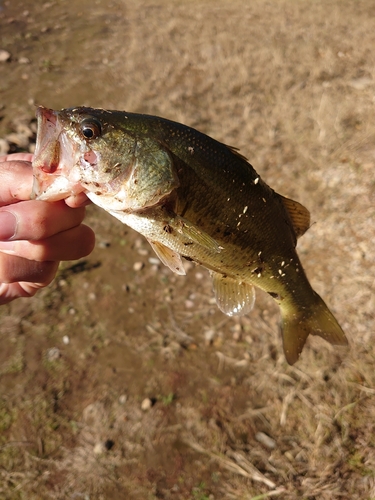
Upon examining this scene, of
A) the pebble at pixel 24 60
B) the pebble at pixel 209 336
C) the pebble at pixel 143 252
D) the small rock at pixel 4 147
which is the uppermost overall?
the pebble at pixel 24 60

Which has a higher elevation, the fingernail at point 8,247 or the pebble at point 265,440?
the fingernail at point 8,247

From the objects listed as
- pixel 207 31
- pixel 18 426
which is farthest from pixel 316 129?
pixel 18 426

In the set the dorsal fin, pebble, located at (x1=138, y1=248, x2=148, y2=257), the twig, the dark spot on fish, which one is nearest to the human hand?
the dark spot on fish

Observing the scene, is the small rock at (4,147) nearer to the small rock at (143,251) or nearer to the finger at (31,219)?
the small rock at (143,251)

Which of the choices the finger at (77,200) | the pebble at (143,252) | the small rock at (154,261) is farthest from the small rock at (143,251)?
the finger at (77,200)

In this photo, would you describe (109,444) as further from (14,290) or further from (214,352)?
(14,290)

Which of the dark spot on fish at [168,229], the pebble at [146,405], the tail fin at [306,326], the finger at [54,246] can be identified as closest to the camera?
the dark spot on fish at [168,229]

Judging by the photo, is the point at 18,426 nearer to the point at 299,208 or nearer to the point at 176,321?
the point at 176,321
